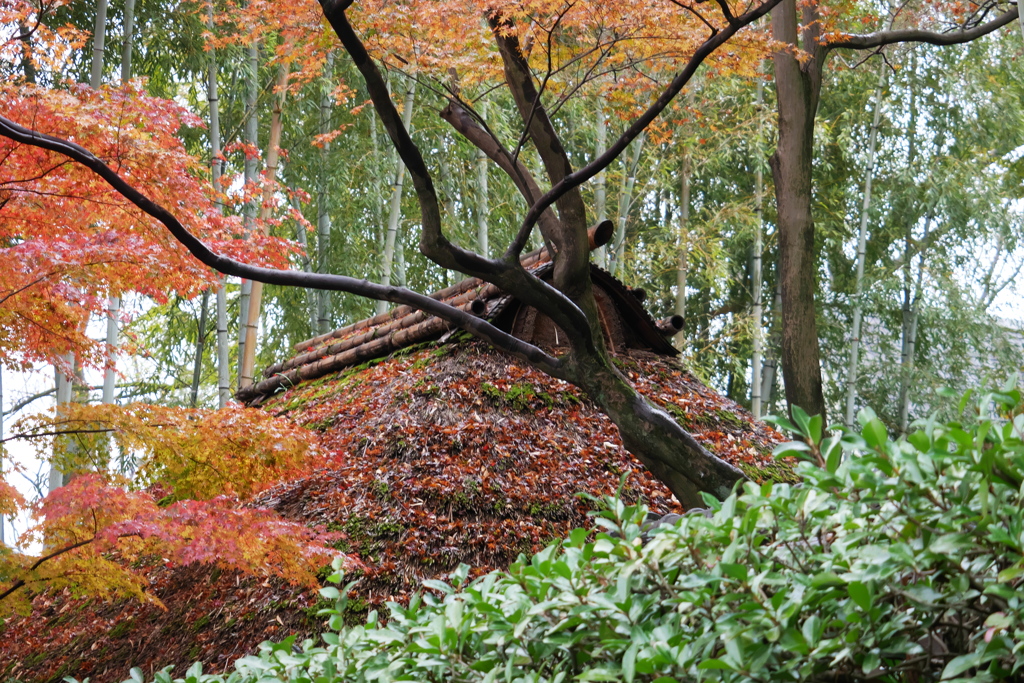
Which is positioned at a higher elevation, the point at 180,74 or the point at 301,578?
the point at 180,74

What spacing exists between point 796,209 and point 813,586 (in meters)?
4.25

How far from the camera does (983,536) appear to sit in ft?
3.09

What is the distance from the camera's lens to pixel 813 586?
988 mm

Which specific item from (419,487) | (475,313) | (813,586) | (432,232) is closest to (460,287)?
(475,313)

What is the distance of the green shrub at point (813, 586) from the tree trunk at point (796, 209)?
3.65 meters

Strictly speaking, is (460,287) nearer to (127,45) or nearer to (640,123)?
(640,123)

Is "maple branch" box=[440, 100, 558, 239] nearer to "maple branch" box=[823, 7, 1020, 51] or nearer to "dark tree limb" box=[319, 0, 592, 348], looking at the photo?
"dark tree limb" box=[319, 0, 592, 348]

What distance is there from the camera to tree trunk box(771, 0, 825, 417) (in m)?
Result: 4.78

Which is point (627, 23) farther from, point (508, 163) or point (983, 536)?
point (983, 536)

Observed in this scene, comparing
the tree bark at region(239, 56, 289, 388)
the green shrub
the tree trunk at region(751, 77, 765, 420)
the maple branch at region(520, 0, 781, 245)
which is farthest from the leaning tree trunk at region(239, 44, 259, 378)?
the green shrub

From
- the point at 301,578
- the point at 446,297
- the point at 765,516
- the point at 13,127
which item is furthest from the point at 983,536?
the point at 446,297

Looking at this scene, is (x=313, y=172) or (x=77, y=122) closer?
(x=77, y=122)

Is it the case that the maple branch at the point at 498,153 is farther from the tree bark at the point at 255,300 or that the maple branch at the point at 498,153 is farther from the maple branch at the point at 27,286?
the tree bark at the point at 255,300

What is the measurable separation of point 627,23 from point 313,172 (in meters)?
6.83
